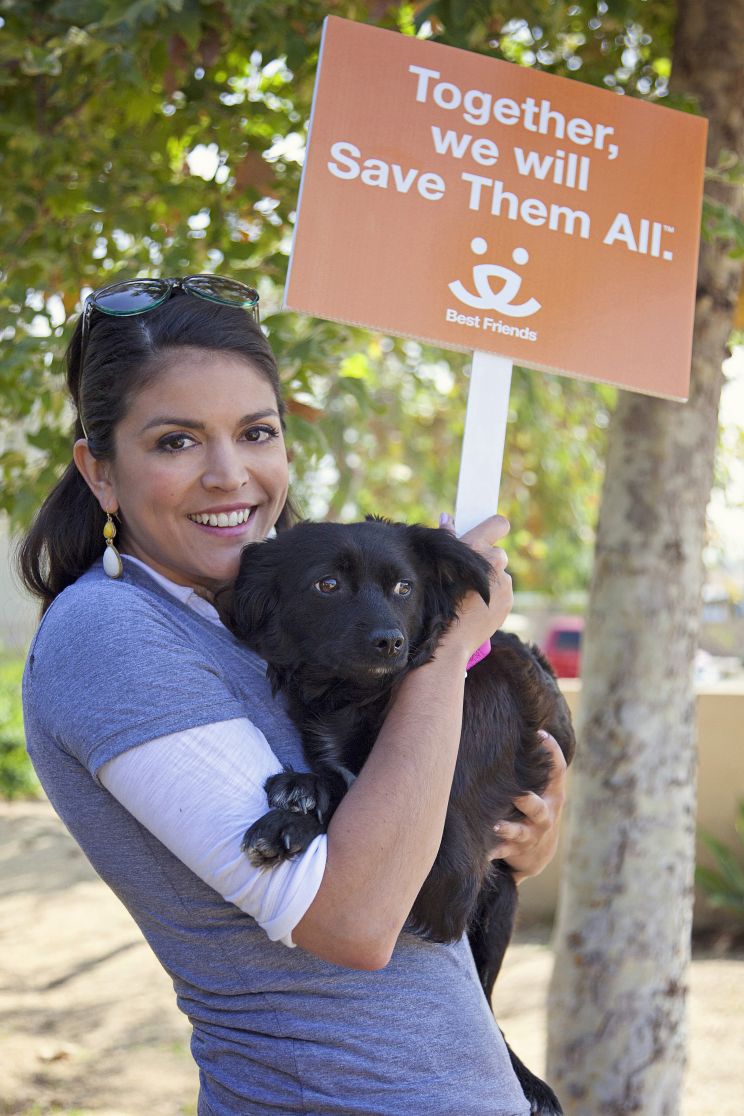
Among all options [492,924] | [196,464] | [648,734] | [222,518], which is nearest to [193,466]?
[196,464]

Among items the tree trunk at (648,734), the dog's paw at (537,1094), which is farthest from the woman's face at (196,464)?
the tree trunk at (648,734)

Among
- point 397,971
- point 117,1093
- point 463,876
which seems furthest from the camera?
point 117,1093

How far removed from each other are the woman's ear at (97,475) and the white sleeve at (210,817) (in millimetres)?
618

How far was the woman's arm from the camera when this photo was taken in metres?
1.56

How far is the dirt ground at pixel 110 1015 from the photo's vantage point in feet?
16.8

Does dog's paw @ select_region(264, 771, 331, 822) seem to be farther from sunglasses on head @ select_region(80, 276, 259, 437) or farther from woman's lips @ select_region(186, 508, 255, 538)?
sunglasses on head @ select_region(80, 276, 259, 437)

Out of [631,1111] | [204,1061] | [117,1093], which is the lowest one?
[117,1093]

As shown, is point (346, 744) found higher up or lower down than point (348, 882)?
higher up

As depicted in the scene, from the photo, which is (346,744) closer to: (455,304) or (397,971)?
(397,971)

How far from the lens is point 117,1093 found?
202 inches

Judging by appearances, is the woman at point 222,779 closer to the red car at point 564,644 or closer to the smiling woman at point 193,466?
the smiling woman at point 193,466

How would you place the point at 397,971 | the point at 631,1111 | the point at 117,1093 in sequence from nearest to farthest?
the point at 397,971, the point at 631,1111, the point at 117,1093

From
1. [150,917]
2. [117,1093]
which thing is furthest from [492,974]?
[117,1093]

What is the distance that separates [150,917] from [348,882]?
0.38 meters
